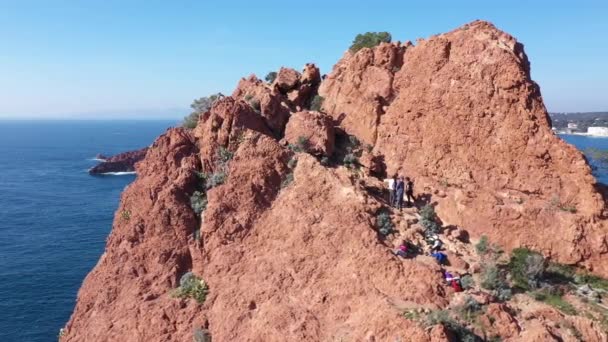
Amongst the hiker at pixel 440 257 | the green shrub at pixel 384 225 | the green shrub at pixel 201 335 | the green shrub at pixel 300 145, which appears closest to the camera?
the green shrub at pixel 201 335

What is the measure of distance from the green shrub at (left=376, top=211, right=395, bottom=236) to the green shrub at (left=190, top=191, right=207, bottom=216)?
7014mm

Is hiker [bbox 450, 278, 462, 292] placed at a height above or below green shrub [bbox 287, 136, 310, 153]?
below

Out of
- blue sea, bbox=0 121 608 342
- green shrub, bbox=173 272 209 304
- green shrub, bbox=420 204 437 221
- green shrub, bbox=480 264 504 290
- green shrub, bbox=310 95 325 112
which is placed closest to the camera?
green shrub, bbox=480 264 504 290

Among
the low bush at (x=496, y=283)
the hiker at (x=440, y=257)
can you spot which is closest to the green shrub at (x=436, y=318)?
the low bush at (x=496, y=283)

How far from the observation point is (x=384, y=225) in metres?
17.0

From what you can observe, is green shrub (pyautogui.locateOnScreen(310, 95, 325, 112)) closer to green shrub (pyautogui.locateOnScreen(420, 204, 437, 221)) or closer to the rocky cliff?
the rocky cliff

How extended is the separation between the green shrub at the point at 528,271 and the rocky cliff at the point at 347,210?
2.91 ft

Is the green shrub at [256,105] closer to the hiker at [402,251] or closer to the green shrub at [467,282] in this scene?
the hiker at [402,251]

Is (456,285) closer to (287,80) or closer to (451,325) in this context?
(451,325)

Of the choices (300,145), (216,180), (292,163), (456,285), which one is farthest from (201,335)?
(300,145)

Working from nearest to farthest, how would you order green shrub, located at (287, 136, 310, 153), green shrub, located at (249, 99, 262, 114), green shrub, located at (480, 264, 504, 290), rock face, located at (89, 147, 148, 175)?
green shrub, located at (480, 264, 504, 290) → green shrub, located at (287, 136, 310, 153) → green shrub, located at (249, 99, 262, 114) → rock face, located at (89, 147, 148, 175)

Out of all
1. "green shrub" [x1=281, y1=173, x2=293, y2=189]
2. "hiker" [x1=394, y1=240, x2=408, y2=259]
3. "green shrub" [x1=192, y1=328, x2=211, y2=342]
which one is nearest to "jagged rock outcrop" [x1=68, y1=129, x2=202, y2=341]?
"green shrub" [x1=192, y1=328, x2=211, y2=342]

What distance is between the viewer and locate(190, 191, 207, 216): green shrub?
1877 centimetres

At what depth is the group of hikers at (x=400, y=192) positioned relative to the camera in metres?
18.8
